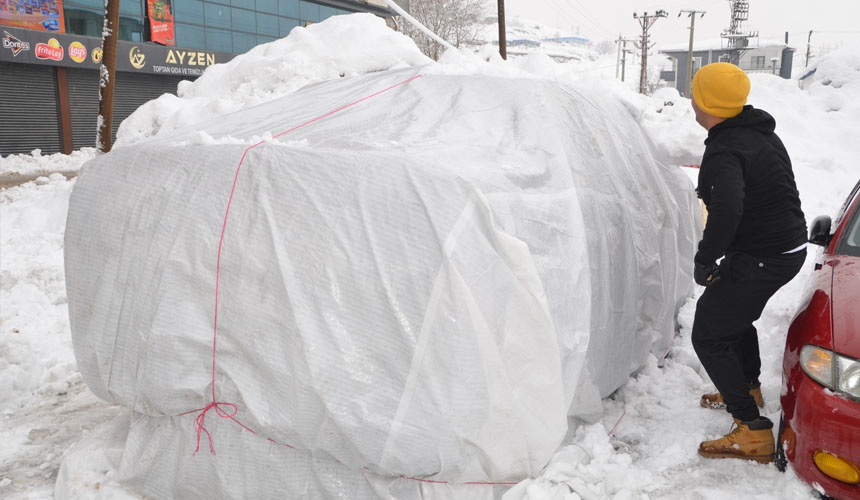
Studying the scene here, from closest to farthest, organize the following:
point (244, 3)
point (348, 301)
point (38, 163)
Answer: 1. point (348, 301)
2. point (38, 163)
3. point (244, 3)

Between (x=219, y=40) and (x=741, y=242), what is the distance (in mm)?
25315

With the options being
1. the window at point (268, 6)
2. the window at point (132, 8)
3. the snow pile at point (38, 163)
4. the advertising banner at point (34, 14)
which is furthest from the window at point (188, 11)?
the snow pile at point (38, 163)

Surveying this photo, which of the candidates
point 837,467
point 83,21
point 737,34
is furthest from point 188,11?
point 737,34

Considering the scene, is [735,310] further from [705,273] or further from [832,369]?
[832,369]

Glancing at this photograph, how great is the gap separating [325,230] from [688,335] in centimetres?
320

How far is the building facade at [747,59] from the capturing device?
68.5 metres

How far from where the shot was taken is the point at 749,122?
119 inches

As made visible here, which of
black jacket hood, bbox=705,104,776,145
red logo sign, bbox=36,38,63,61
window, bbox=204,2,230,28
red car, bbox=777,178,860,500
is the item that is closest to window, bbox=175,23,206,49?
window, bbox=204,2,230,28

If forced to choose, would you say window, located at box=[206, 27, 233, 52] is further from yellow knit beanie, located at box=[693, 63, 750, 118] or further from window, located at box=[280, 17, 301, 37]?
yellow knit beanie, located at box=[693, 63, 750, 118]

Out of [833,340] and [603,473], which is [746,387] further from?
[603,473]

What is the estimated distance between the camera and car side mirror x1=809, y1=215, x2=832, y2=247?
354 cm

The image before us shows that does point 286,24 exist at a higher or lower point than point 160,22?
higher

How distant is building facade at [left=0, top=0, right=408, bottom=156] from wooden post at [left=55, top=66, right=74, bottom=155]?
0.03 meters

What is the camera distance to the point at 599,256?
304 centimetres
